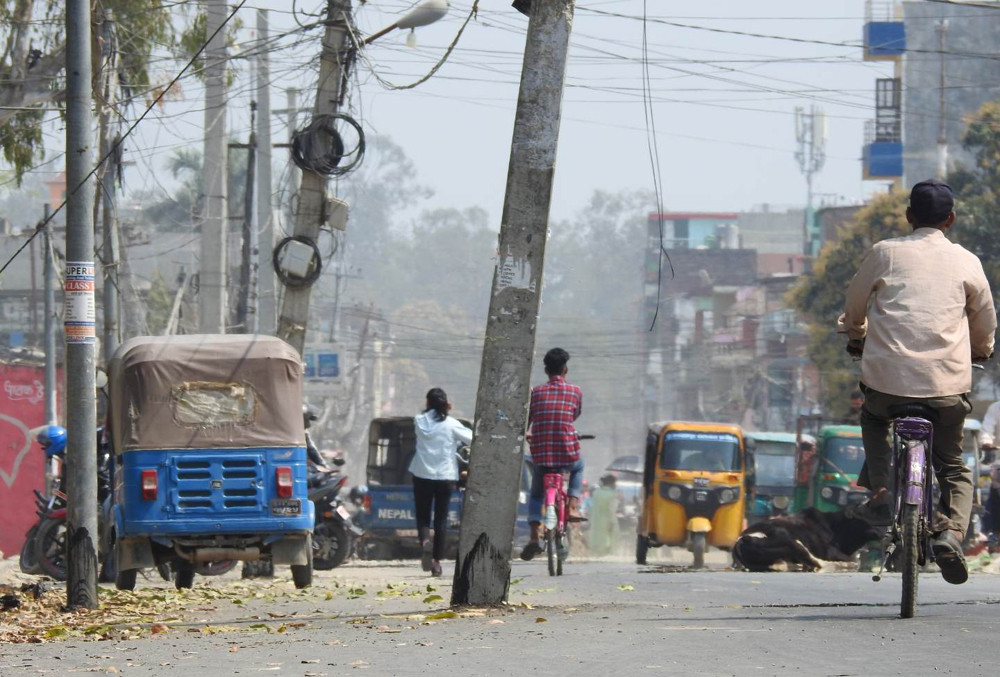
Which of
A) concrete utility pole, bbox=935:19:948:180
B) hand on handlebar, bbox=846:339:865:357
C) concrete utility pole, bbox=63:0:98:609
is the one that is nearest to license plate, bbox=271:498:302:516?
concrete utility pole, bbox=63:0:98:609

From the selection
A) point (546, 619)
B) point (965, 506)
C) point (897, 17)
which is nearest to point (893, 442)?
point (965, 506)

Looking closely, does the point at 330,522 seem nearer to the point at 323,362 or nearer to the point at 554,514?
the point at 554,514

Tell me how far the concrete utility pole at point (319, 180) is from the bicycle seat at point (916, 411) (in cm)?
1171

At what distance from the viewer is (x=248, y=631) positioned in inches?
363

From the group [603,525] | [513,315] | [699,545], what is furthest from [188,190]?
[513,315]

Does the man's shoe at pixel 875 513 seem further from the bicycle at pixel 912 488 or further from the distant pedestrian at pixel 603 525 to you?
the distant pedestrian at pixel 603 525

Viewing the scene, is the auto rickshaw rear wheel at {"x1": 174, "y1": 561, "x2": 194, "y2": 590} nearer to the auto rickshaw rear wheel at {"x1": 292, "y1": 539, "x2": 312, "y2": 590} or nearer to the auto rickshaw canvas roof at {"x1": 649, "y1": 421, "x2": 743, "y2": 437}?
the auto rickshaw rear wheel at {"x1": 292, "y1": 539, "x2": 312, "y2": 590}

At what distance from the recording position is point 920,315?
8062 millimetres

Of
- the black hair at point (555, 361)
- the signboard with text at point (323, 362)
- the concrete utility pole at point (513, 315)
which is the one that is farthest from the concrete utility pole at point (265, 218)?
the signboard with text at point (323, 362)

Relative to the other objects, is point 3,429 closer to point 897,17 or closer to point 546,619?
point 546,619

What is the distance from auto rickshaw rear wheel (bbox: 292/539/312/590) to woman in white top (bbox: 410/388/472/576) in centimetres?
236

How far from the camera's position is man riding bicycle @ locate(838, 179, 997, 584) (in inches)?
315

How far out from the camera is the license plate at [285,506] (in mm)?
14164

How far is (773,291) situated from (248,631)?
74.8 m
